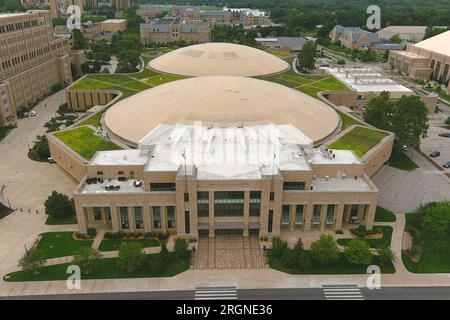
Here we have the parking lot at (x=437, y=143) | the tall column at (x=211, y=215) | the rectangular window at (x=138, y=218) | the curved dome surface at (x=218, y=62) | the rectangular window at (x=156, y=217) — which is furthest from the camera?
the curved dome surface at (x=218, y=62)

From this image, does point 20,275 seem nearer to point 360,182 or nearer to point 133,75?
point 360,182

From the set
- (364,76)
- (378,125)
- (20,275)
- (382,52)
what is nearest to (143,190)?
(20,275)

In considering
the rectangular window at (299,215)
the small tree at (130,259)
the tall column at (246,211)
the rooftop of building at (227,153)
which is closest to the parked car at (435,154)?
the rooftop of building at (227,153)

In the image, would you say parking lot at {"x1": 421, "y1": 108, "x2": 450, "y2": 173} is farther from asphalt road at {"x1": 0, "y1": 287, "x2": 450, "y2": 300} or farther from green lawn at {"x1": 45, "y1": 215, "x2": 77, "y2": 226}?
green lawn at {"x1": 45, "y1": 215, "x2": 77, "y2": 226}

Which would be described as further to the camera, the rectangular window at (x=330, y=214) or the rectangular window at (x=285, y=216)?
the rectangular window at (x=330, y=214)

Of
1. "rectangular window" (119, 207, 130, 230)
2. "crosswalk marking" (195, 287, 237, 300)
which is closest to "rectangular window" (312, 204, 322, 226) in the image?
"crosswalk marking" (195, 287, 237, 300)

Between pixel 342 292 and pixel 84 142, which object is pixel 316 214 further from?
pixel 84 142

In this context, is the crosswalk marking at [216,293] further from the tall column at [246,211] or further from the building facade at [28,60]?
the building facade at [28,60]
